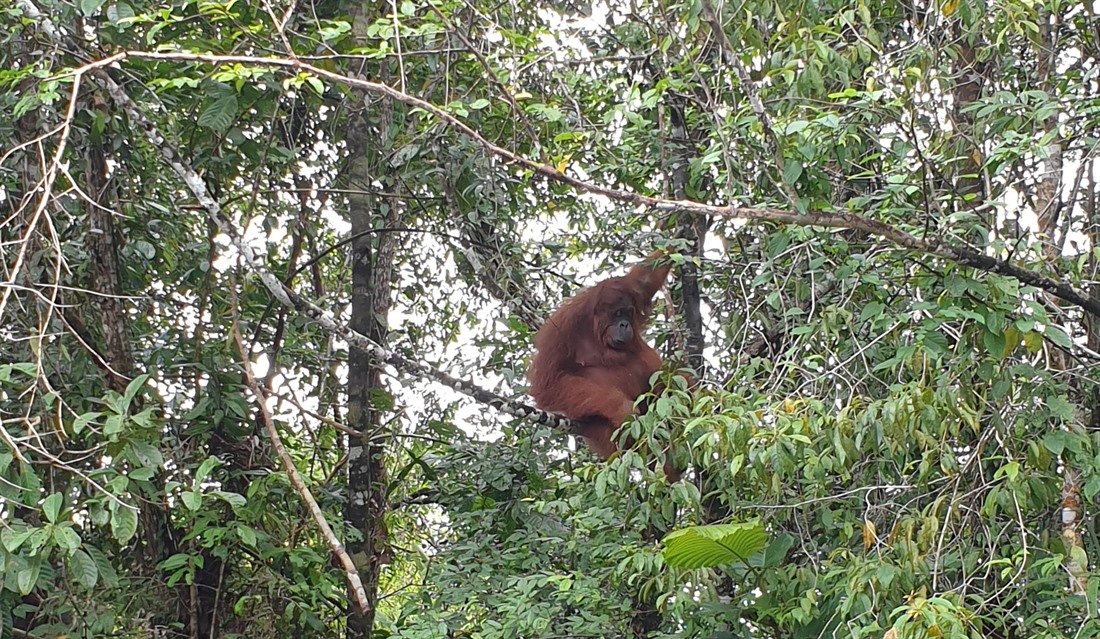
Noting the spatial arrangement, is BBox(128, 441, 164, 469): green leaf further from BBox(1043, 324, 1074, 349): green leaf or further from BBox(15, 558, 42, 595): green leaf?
BBox(1043, 324, 1074, 349): green leaf

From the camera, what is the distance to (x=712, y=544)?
3068mm

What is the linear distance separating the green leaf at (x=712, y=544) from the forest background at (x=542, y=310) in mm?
55

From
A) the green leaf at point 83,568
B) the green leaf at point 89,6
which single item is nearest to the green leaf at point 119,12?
the green leaf at point 89,6

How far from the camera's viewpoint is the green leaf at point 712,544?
297 cm

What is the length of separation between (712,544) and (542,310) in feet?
5.90

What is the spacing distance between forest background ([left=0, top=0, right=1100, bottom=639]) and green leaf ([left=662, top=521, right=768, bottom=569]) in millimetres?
55

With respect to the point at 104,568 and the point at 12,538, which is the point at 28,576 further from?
the point at 104,568

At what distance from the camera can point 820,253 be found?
10.6 ft

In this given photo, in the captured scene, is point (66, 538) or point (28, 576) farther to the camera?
point (28, 576)

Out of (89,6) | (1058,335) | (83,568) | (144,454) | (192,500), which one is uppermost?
(89,6)

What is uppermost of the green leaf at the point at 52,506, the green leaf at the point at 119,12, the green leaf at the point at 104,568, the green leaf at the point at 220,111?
the green leaf at the point at 119,12

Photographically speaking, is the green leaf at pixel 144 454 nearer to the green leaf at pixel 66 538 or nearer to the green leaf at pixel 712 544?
the green leaf at pixel 66 538

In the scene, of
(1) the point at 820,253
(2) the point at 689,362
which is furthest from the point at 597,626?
(1) the point at 820,253

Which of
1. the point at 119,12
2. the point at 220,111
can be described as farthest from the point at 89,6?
the point at 220,111
